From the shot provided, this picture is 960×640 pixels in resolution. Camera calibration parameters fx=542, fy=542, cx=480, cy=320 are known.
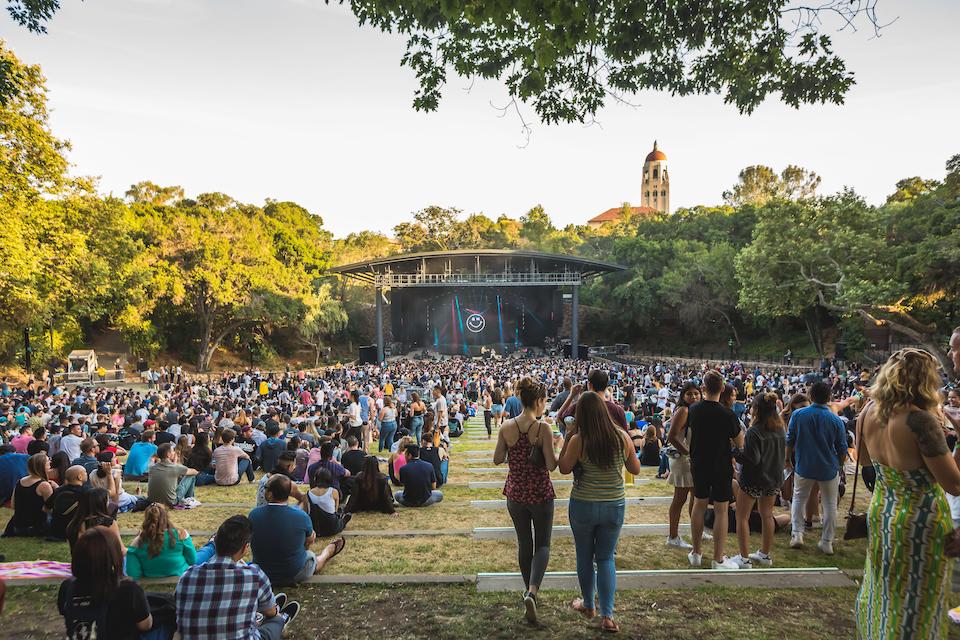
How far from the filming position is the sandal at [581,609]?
2756mm

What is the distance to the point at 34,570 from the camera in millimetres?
3477

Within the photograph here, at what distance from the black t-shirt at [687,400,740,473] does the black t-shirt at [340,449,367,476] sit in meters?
3.70

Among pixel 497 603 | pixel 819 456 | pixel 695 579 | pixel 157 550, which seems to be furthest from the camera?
pixel 819 456

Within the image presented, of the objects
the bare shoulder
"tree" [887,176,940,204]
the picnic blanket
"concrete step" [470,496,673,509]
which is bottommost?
"concrete step" [470,496,673,509]

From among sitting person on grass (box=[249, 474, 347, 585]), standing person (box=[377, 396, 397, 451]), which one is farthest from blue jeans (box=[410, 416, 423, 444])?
sitting person on grass (box=[249, 474, 347, 585])

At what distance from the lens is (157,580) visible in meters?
3.31

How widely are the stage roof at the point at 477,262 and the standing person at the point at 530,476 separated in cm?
3093

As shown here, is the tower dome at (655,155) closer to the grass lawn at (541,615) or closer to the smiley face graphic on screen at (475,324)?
the smiley face graphic on screen at (475,324)

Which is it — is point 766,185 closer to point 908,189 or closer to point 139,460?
point 908,189

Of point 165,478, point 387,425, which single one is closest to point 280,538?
point 165,478

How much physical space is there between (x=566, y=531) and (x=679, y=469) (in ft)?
3.24

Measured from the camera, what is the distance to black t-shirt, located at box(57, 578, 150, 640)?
2203mm

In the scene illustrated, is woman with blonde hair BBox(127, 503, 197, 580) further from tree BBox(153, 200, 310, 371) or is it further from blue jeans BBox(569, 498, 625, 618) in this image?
tree BBox(153, 200, 310, 371)

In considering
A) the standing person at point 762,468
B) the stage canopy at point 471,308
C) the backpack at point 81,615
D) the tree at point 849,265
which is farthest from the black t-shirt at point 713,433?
the stage canopy at point 471,308
